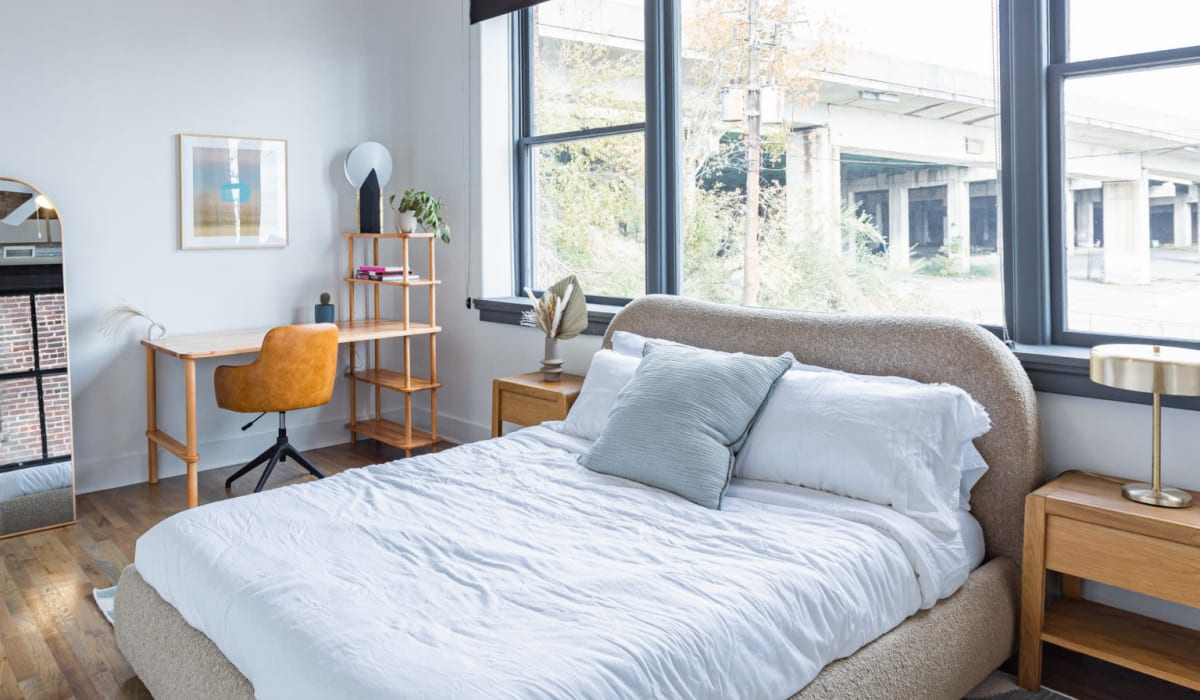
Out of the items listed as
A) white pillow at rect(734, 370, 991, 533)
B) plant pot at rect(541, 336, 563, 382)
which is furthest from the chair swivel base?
white pillow at rect(734, 370, 991, 533)

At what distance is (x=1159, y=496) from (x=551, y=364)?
2.35 m

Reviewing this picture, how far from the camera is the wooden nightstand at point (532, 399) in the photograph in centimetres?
359

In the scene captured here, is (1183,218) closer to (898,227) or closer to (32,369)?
(898,227)

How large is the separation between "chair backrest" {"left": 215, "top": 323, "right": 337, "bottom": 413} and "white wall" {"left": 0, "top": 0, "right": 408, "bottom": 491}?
2.07ft

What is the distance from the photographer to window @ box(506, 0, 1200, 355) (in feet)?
8.59

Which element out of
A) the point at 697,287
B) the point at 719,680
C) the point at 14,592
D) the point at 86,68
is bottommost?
the point at 14,592

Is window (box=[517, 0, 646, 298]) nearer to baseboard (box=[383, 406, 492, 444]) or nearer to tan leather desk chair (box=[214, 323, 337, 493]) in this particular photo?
baseboard (box=[383, 406, 492, 444])

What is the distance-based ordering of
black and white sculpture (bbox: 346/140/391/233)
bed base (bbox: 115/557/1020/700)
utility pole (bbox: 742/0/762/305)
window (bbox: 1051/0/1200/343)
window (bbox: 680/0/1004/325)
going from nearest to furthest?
bed base (bbox: 115/557/1020/700), window (bbox: 1051/0/1200/343), window (bbox: 680/0/1004/325), utility pole (bbox: 742/0/762/305), black and white sculpture (bbox: 346/140/391/233)

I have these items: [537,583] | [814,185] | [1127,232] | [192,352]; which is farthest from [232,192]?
[1127,232]

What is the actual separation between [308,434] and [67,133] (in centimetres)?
192

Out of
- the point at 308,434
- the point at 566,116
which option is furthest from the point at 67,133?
the point at 566,116

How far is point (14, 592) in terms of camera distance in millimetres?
3020

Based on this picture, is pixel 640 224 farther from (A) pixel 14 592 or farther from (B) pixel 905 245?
(A) pixel 14 592

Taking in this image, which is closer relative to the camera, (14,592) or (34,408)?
(14,592)
